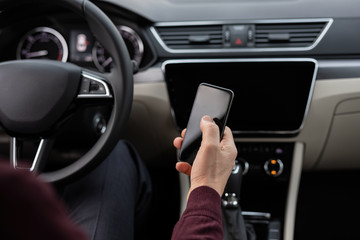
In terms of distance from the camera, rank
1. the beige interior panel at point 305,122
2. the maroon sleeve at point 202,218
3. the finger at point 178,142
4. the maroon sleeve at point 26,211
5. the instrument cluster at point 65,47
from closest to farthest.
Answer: the maroon sleeve at point 26,211, the maroon sleeve at point 202,218, the finger at point 178,142, the beige interior panel at point 305,122, the instrument cluster at point 65,47

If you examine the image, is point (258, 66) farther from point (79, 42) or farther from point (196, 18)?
point (79, 42)

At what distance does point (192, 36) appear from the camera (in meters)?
1.37

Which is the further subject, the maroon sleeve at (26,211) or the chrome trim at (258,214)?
the chrome trim at (258,214)

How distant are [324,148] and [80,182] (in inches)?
31.0

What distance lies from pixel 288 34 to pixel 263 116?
25 centimetres

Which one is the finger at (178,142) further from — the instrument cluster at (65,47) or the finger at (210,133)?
the instrument cluster at (65,47)

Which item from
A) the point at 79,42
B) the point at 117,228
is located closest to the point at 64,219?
the point at 117,228

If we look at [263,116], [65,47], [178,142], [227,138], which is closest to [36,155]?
[178,142]

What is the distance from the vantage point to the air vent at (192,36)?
136 centimetres

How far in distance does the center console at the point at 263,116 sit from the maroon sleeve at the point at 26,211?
1.03 meters

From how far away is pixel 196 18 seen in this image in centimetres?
137

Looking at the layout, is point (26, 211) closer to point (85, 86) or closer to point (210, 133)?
point (210, 133)

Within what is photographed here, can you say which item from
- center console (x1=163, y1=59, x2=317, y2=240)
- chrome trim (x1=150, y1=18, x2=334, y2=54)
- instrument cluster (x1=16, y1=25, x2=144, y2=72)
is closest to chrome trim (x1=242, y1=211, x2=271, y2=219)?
center console (x1=163, y1=59, x2=317, y2=240)

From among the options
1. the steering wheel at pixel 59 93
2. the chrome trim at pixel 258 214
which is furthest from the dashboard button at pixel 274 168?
the steering wheel at pixel 59 93
